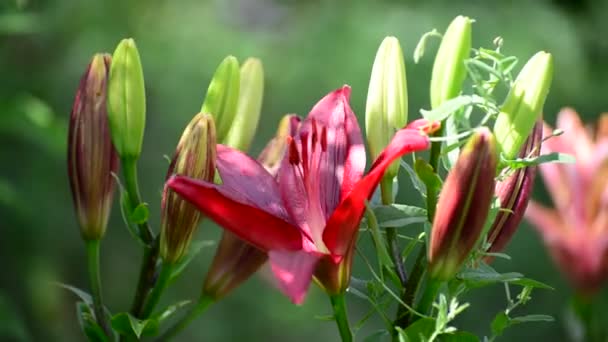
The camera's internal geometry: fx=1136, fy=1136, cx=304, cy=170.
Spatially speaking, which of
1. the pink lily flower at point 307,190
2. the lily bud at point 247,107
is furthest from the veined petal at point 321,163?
the lily bud at point 247,107

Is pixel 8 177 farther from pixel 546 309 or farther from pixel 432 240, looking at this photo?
pixel 432 240

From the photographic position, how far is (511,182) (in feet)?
2.21

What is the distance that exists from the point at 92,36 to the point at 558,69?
0.86 meters

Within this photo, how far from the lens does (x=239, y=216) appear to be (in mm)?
617

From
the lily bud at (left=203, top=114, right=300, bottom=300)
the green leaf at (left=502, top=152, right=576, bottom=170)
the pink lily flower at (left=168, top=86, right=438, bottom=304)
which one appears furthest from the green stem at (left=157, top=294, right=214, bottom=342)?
the green leaf at (left=502, top=152, right=576, bottom=170)

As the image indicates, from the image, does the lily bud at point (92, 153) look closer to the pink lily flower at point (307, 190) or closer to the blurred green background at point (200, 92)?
the pink lily flower at point (307, 190)

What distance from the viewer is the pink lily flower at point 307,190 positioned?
1.98 ft

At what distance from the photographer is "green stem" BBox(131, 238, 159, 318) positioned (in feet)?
2.47

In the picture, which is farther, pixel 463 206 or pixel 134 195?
pixel 134 195

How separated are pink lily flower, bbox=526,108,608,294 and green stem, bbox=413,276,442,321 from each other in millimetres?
681

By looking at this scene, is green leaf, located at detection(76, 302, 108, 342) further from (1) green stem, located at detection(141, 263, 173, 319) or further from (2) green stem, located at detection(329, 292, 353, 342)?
(2) green stem, located at detection(329, 292, 353, 342)

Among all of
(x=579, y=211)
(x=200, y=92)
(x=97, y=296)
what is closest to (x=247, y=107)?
(x=97, y=296)

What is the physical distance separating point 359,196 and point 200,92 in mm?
1361

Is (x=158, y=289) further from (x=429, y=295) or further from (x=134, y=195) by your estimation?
(x=429, y=295)
